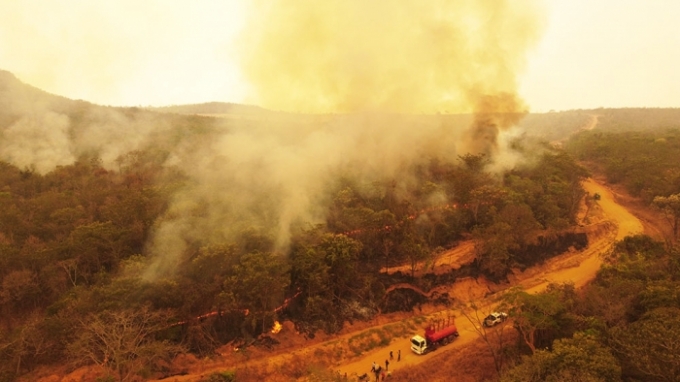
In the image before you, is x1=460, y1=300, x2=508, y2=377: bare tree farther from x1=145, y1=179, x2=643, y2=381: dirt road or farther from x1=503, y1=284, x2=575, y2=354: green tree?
x1=503, y1=284, x2=575, y2=354: green tree

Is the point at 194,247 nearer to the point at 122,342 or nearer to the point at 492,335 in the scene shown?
the point at 122,342

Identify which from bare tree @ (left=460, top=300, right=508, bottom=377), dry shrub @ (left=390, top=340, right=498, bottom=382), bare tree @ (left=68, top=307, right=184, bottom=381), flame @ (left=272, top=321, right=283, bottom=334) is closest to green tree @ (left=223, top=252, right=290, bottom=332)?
flame @ (left=272, top=321, right=283, bottom=334)

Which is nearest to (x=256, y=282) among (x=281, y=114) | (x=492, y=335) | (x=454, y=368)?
(x=454, y=368)

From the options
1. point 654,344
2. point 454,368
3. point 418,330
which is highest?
point 654,344

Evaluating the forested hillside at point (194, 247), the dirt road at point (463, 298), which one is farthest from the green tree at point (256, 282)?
the dirt road at point (463, 298)

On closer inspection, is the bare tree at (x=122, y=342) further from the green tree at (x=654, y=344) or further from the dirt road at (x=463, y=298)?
the green tree at (x=654, y=344)

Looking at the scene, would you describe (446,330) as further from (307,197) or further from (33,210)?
(33,210)

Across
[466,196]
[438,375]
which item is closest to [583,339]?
[438,375]

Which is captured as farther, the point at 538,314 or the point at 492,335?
the point at 492,335
